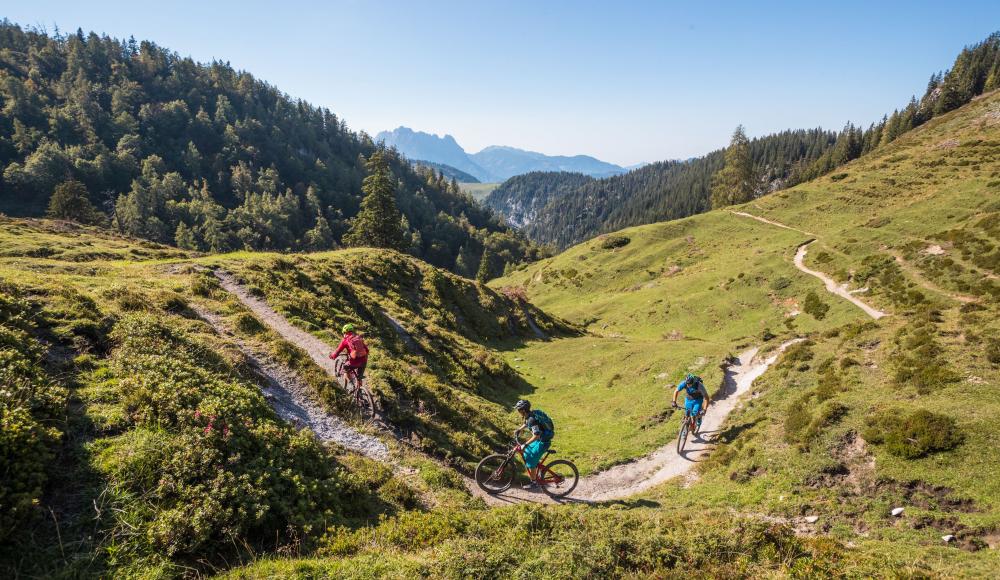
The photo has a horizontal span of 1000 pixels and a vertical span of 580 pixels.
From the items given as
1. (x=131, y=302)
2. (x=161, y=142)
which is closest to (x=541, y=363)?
(x=131, y=302)

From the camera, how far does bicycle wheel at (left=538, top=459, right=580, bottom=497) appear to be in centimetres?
1380

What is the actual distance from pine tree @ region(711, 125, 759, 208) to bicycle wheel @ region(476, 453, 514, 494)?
121459 mm

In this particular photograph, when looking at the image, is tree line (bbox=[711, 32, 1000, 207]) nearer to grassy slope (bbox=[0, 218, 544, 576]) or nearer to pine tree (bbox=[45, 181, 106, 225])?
grassy slope (bbox=[0, 218, 544, 576])

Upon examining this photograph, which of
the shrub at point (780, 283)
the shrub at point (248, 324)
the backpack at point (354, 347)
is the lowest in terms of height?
the shrub at point (248, 324)

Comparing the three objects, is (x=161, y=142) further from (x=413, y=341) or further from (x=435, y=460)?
(x=435, y=460)

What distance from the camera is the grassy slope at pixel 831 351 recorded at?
1114cm

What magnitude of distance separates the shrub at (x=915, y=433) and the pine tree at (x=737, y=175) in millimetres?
115245

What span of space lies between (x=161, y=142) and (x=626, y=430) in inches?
9691

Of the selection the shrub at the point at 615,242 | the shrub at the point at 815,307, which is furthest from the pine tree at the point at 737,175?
the shrub at the point at 815,307

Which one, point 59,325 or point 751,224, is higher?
point 751,224

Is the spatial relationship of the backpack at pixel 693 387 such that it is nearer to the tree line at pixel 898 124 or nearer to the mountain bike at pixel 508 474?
the mountain bike at pixel 508 474

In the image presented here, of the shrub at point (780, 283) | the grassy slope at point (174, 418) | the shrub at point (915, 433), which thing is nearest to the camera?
the grassy slope at point (174, 418)

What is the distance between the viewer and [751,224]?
258 feet

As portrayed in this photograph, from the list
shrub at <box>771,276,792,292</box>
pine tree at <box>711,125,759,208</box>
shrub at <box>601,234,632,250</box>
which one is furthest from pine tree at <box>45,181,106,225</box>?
pine tree at <box>711,125,759,208</box>
